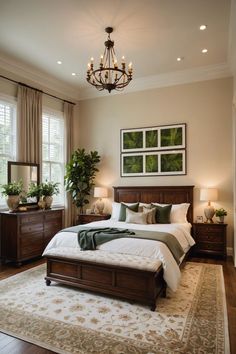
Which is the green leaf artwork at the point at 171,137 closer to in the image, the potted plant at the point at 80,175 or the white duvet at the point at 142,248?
the potted plant at the point at 80,175

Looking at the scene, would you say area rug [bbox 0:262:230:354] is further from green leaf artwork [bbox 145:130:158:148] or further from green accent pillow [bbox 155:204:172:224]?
green leaf artwork [bbox 145:130:158:148]

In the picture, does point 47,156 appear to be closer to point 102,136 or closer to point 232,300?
point 102,136

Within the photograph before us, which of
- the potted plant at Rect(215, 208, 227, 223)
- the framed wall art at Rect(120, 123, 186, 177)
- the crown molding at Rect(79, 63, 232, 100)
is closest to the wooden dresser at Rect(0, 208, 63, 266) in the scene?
the framed wall art at Rect(120, 123, 186, 177)

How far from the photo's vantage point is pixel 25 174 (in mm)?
5332

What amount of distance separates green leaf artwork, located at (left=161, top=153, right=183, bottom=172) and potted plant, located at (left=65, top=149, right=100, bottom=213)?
5.68 feet

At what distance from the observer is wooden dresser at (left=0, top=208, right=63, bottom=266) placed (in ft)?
15.2

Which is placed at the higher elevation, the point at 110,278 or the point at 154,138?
the point at 154,138

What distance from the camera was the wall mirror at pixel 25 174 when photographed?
199 inches

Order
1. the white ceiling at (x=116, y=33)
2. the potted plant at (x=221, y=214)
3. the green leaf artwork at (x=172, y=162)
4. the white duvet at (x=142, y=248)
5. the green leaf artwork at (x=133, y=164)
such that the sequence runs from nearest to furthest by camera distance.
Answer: the white duvet at (x=142, y=248), the white ceiling at (x=116, y=33), the potted plant at (x=221, y=214), the green leaf artwork at (x=172, y=162), the green leaf artwork at (x=133, y=164)

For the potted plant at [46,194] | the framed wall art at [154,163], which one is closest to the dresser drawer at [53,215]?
the potted plant at [46,194]

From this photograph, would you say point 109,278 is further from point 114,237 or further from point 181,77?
point 181,77

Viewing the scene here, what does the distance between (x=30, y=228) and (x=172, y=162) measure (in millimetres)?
3395

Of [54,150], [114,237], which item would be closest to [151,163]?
[54,150]

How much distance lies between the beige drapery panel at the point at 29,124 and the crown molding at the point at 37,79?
0.24 m
